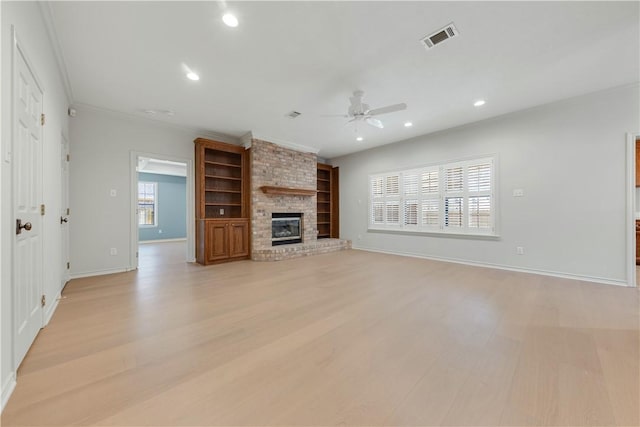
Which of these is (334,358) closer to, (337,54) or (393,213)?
(337,54)

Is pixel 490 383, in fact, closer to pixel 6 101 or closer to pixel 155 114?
pixel 6 101

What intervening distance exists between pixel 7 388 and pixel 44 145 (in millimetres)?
2057

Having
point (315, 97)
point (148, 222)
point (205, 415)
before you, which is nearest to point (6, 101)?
point (205, 415)

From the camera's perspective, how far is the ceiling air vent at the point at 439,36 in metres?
2.37

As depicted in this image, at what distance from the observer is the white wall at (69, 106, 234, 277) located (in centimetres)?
399

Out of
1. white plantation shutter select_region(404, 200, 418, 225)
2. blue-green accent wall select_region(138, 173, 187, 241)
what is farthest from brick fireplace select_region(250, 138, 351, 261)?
blue-green accent wall select_region(138, 173, 187, 241)

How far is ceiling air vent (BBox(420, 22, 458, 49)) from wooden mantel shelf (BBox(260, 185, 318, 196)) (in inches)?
158

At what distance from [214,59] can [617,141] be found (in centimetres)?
555

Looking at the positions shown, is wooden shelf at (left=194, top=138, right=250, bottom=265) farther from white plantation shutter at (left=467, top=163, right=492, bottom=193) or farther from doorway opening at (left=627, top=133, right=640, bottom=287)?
doorway opening at (left=627, top=133, right=640, bottom=287)

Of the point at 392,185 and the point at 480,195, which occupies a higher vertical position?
the point at 392,185

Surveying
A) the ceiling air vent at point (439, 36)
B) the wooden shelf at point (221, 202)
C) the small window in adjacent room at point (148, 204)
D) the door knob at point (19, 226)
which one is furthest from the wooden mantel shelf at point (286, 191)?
the small window in adjacent room at point (148, 204)

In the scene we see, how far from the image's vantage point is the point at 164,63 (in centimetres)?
291

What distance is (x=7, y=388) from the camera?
4.43 feet

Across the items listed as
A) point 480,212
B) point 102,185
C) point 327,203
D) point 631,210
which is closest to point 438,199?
point 480,212
